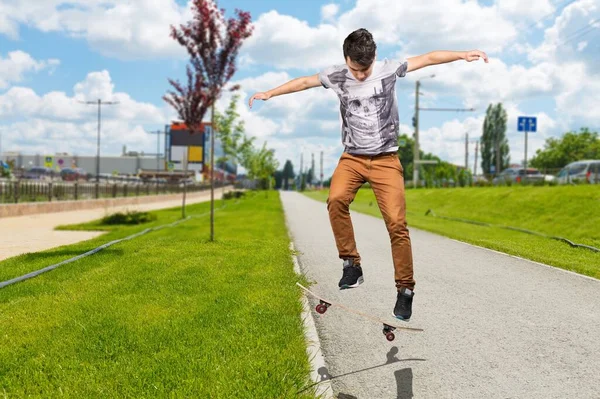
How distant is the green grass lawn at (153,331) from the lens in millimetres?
4227

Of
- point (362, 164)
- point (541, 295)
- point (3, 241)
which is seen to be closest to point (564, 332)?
point (541, 295)

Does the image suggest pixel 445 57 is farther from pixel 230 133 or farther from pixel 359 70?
pixel 230 133

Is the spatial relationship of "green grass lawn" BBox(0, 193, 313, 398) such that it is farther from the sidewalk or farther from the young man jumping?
the sidewalk

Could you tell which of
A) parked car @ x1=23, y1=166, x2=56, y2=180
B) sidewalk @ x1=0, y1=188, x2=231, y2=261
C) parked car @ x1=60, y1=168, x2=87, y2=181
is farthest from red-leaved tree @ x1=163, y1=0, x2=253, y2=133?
parked car @ x1=60, y1=168, x2=87, y2=181

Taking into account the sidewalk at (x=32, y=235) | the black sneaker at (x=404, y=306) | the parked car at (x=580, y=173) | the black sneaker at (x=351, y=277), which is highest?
the parked car at (x=580, y=173)

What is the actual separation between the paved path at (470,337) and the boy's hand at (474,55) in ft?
7.98

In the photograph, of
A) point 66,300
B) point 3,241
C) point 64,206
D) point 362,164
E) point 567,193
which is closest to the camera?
point 362,164

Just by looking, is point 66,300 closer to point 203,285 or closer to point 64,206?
point 203,285

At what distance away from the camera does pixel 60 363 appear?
4.65 metres

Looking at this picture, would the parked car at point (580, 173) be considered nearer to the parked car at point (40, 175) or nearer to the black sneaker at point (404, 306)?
the black sneaker at point (404, 306)

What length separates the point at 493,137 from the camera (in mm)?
103500

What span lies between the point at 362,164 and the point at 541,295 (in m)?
4.63

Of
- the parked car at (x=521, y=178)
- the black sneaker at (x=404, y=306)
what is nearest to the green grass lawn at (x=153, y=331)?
the black sneaker at (x=404, y=306)

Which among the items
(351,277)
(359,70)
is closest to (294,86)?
(359,70)
